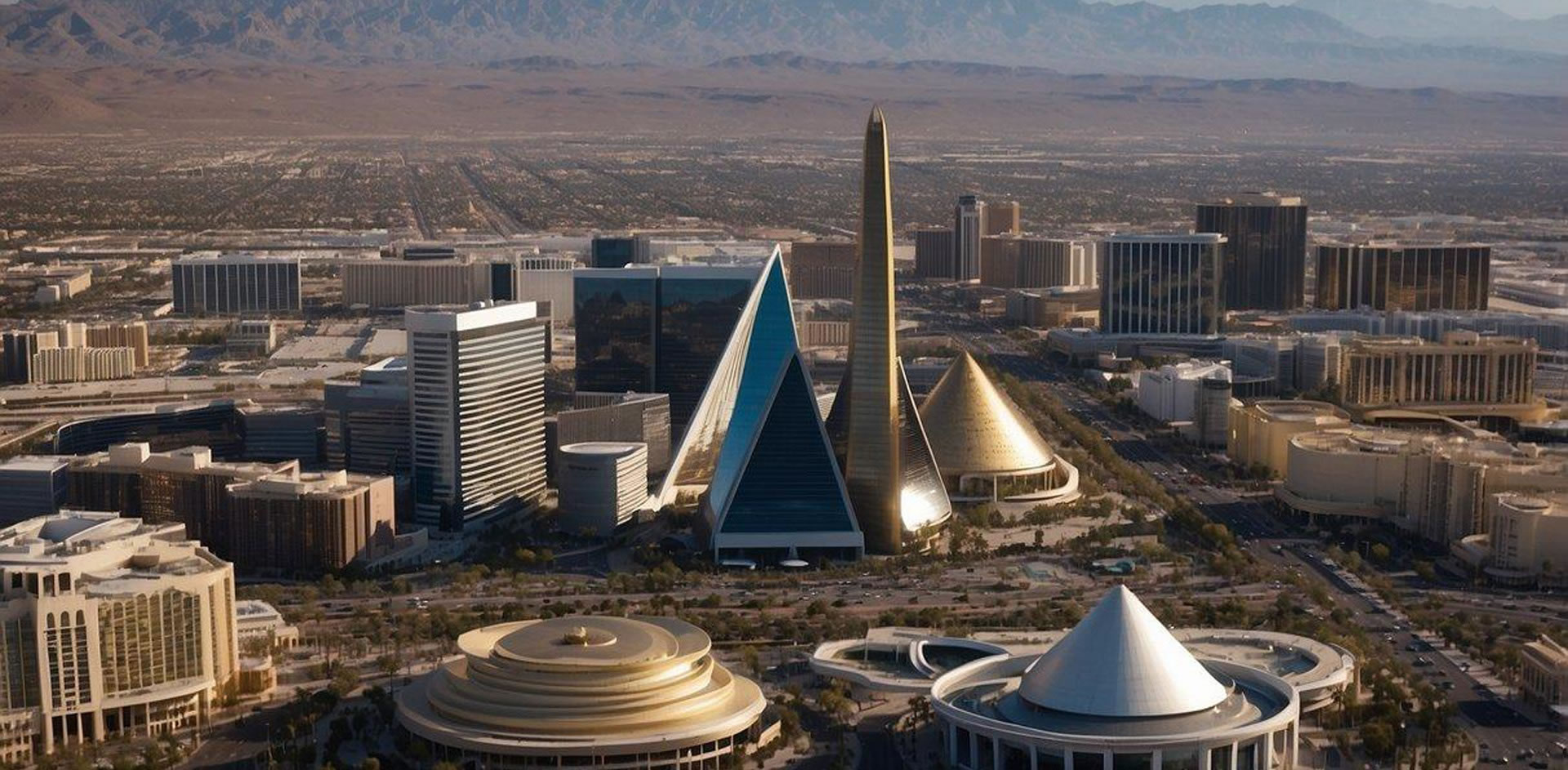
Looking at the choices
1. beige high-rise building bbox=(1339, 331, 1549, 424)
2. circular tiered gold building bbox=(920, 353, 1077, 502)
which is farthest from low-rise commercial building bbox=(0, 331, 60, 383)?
beige high-rise building bbox=(1339, 331, 1549, 424)

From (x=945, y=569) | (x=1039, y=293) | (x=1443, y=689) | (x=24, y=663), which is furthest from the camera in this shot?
(x=1039, y=293)

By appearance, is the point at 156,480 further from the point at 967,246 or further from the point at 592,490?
the point at 967,246

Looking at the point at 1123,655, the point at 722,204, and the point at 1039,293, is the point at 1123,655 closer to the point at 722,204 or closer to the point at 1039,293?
the point at 1039,293

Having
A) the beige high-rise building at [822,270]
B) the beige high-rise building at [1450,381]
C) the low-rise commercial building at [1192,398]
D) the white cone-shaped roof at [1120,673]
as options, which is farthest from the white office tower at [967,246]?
the white cone-shaped roof at [1120,673]

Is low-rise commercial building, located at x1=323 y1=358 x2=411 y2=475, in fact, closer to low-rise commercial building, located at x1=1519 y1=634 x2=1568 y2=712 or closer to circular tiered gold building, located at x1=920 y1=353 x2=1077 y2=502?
circular tiered gold building, located at x1=920 y1=353 x2=1077 y2=502

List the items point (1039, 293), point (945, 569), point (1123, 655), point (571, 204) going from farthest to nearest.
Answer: point (571, 204) → point (1039, 293) → point (945, 569) → point (1123, 655)

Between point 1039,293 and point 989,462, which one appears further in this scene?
point 1039,293

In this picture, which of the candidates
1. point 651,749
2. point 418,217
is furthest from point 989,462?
point 418,217

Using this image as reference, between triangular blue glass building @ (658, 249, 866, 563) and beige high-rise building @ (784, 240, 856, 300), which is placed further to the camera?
beige high-rise building @ (784, 240, 856, 300)

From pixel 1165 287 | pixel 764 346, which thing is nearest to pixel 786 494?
pixel 764 346
